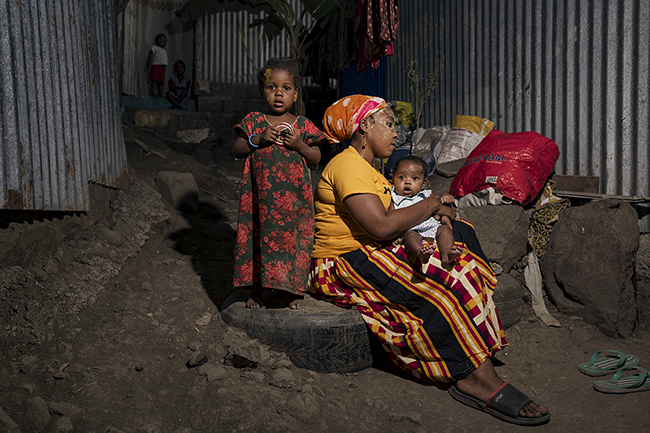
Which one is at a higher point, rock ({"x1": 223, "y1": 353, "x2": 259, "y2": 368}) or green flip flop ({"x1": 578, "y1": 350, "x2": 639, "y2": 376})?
rock ({"x1": 223, "y1": 353, "x2": 259, "y2": 368})

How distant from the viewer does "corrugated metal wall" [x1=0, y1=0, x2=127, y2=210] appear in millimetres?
2637

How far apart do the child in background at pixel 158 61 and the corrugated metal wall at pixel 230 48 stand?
75 cm

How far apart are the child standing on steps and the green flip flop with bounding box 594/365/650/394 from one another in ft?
5.82

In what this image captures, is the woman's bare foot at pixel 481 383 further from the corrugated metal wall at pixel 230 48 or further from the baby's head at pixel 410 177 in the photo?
the corrugated metal wall at pixel 230 48

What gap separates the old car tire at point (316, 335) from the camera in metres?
2.52

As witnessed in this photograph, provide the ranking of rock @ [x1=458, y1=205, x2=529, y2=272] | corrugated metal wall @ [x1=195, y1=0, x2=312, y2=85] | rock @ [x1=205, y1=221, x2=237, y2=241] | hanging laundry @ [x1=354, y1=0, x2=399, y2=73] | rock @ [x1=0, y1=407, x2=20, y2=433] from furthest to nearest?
1. corrugated metal wall @ [x1=195, y1=0, x2=312, y2=85]
2. hanging laundry @ [x1=354, y1=0, x2=399, y2=73]
3. rock @ [x1=205, y1=221, x2=237, y2=241]
4. rock @ [x1=458, y1=205, x2=529, y2=272]
5. rock @ [x1=0, y1=407, x2=20, y2=433]

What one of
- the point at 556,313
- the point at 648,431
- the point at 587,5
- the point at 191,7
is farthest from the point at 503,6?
the point at 191,7

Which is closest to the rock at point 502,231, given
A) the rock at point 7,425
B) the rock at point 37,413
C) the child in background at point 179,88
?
the rock at point 37,413

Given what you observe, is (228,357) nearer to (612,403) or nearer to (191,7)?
(612,403)

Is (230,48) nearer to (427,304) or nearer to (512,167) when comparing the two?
(512,167)

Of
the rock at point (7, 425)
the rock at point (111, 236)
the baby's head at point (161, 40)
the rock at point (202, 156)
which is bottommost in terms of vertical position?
the rock at point (7, 425)

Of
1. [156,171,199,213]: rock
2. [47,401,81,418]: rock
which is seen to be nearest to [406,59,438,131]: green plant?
[156,171,199,213]: rock

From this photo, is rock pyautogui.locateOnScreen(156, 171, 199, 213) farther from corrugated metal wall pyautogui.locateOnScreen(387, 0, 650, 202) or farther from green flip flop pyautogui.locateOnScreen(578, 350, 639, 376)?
green flip flop pyautogui.locateOnScreen(578, 350, 639, 376)

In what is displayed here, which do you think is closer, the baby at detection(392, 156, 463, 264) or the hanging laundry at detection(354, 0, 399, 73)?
the baby at detection(392, 156, 463, 264)
